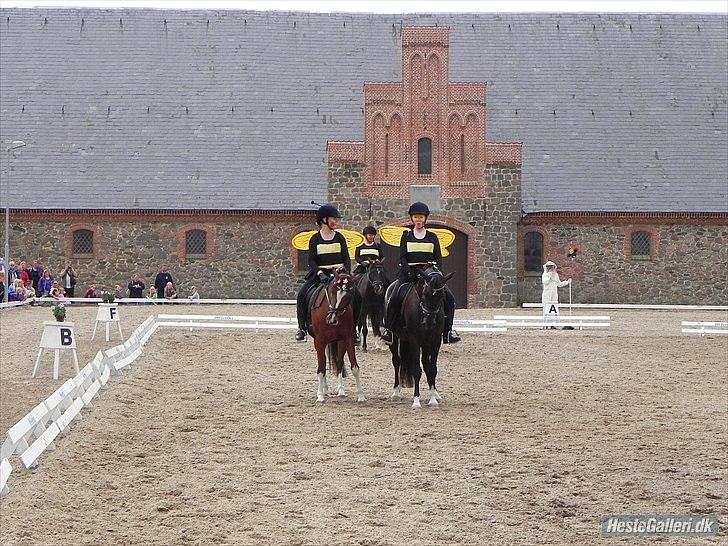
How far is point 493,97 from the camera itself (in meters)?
→ 44.1

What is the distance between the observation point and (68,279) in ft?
132

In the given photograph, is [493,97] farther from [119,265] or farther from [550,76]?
[119,265]

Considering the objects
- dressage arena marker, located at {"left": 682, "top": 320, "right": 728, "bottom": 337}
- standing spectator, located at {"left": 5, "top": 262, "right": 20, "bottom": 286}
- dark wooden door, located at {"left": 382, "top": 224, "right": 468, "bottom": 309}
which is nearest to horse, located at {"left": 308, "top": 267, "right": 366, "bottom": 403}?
dressage arena marker, located at {"left": 682, "top": 320, "right": 728, "bottom": 337}

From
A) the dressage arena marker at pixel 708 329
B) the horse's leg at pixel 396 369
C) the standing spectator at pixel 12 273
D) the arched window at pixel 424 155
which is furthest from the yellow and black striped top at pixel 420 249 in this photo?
the standing spectator at pixel 12 273

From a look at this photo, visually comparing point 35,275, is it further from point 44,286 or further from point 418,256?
point 418,256

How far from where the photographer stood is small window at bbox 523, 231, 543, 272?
4125 cm

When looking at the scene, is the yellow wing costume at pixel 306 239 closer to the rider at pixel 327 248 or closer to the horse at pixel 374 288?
the horse at pixel 374 288

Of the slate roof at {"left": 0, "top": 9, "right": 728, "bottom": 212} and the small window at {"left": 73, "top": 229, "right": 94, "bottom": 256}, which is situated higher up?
the slate roof at {"left": 0, "top": 9, "right": 728, "bottom": 212}

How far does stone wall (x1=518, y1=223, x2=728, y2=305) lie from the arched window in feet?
15.3

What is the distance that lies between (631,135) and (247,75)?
13508mm

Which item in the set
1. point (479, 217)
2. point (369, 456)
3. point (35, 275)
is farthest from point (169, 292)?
point (369, 456)

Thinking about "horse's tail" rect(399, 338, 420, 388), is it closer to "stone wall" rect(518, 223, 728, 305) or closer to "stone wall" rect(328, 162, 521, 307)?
"stone wall" rect(328, 162, 521, 307)

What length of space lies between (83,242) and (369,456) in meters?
29.1

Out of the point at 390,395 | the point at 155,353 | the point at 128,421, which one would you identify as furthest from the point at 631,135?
the point at 128,421
